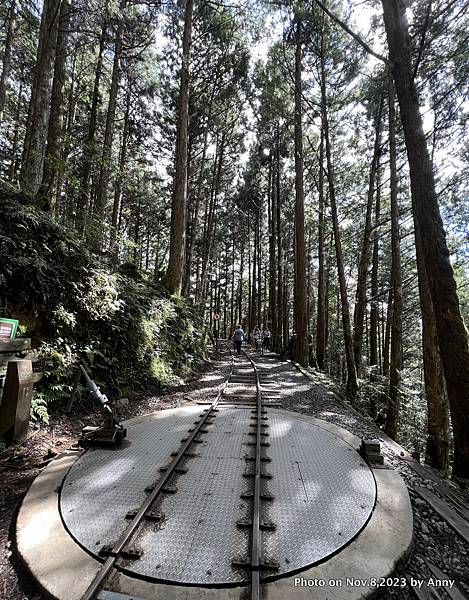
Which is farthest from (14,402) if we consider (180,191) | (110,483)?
(180,191)

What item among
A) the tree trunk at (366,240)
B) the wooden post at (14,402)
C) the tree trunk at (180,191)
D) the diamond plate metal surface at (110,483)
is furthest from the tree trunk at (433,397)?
the tree trunk at (180,191)

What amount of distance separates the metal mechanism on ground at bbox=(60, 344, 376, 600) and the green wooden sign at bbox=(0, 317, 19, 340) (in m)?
1.81

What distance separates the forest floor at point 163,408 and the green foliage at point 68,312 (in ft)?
1.49

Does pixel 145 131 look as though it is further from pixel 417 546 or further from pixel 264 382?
pixel 417 546

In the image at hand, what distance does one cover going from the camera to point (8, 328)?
3.91 m

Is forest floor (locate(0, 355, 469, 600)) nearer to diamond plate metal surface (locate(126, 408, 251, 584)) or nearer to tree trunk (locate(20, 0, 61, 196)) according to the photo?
diamond plate metal surface (locate(126, 408, 251, 584))

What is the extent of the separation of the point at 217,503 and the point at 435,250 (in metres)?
4.29

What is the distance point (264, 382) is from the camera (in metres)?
9.03

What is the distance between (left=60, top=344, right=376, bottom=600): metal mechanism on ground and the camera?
216cm

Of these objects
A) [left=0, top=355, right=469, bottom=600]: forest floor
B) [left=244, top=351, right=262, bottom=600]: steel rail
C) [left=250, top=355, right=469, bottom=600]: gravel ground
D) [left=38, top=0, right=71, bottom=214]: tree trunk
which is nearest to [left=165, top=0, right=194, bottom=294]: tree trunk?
[left=38, top=0, right=71, bottom=214]: tree trunk

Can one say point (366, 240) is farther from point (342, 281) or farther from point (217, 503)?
point (217, 503)

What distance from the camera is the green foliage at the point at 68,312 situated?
16.1ft

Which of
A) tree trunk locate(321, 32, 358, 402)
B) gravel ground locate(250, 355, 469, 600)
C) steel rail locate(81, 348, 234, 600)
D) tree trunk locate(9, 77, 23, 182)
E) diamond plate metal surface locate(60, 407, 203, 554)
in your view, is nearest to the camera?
steel rail locate(81, 348, 234, 600)

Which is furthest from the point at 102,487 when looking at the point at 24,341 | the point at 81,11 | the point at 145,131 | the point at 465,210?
the point at 145,131
